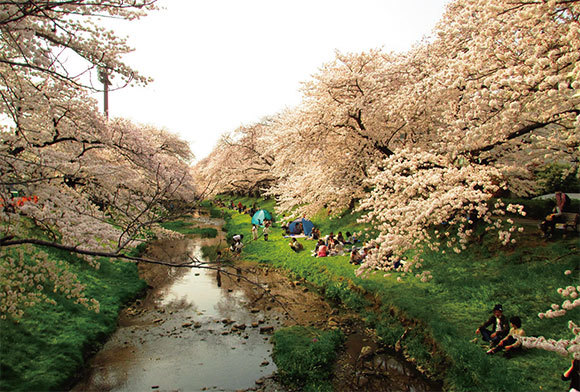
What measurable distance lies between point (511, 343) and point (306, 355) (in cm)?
501

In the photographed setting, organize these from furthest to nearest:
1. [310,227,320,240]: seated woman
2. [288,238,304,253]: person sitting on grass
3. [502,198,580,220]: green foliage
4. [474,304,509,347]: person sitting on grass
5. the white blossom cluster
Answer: [310,227,320,240]: seated woman
[288,238,304,253]: person sitting on grass
[502,198,580,220]: green foliage
[474,304,509,347]: person sitting on grass
the white blossom cluster

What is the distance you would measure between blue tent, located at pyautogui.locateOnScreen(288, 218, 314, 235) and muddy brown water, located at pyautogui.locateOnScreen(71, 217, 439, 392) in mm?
6888

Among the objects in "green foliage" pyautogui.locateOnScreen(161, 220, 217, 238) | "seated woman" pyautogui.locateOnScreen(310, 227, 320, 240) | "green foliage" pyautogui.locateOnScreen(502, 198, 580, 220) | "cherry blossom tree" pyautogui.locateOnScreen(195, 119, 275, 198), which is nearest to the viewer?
"green foliage" pyautogui.locateOnScreen(502, 198, 580, 220)

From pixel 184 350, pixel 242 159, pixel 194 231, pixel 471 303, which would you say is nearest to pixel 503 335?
pixel 471 303

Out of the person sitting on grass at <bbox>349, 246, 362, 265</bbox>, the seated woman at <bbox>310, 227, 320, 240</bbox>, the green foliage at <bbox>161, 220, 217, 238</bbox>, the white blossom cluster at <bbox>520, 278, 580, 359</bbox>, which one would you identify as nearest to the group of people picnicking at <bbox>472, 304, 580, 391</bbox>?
the white blossom cluster at <bbox>520, 278, 580, 359</bbox>

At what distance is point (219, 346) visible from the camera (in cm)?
1010

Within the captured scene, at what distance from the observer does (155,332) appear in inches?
431

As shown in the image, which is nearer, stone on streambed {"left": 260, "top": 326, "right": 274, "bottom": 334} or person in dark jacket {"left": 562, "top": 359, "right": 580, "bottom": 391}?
person in dark jacket {"left": 562, "top": 359, "right": 580, "bottom": 391}

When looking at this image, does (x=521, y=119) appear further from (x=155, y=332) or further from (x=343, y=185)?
(x=155, y=332)

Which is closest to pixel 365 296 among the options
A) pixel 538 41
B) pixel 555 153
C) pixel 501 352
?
pixel 501 352

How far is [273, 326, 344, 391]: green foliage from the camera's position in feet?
26.7

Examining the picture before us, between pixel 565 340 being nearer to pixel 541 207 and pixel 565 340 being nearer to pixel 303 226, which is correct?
pixel 541 207

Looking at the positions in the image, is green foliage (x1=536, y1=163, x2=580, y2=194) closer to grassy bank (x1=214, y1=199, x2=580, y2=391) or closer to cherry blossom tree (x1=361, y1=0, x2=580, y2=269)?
grassy bank (x1=214, y1=199, x2=580, y2=391)

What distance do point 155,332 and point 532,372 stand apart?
10739 mm
